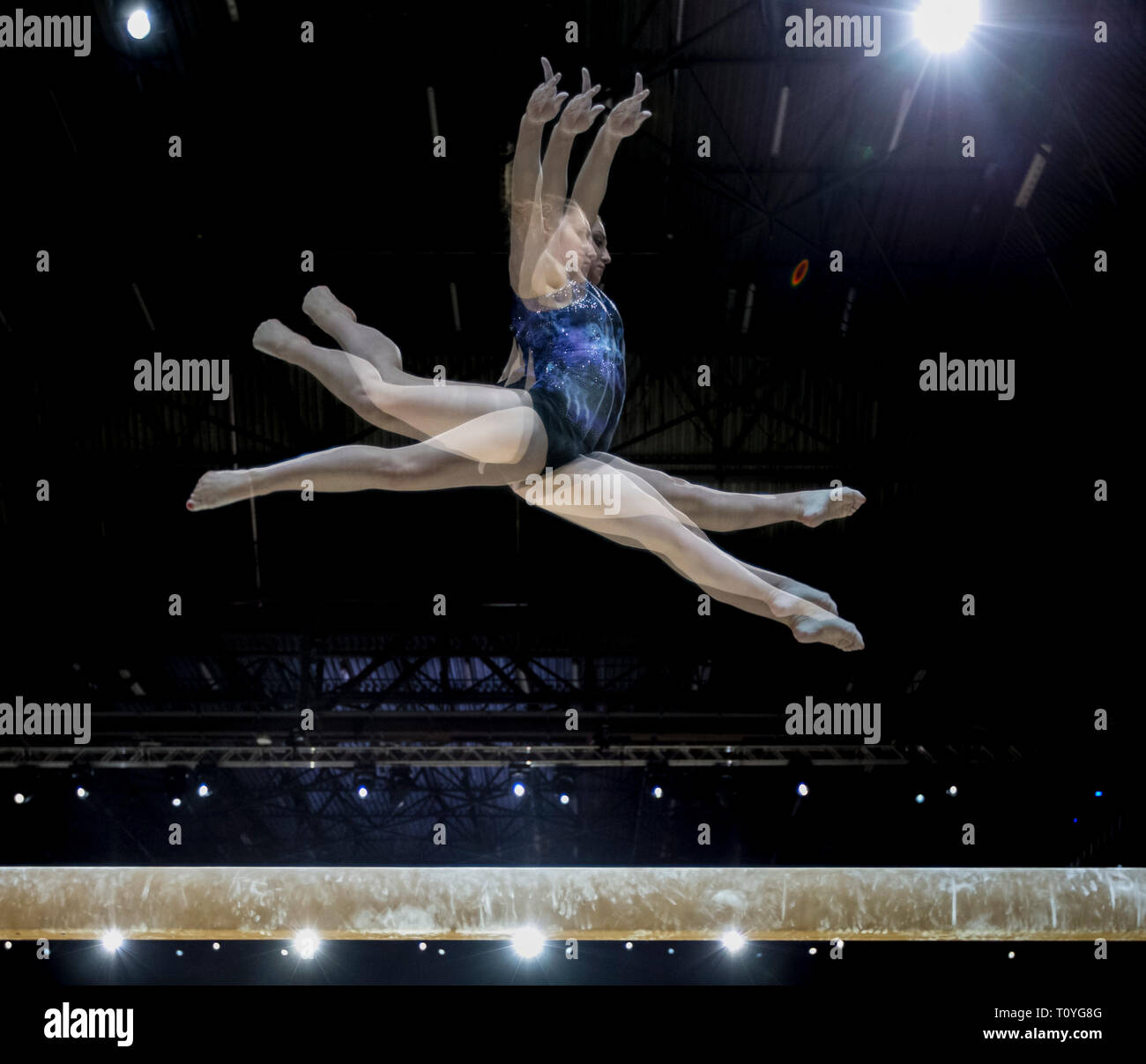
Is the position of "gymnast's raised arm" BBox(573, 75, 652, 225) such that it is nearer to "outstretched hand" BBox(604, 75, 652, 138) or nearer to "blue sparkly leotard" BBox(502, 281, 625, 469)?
"outstretched hand" BBox(604, 75, 652, 138)

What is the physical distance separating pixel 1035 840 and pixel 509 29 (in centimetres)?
894

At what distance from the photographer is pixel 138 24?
6.54m

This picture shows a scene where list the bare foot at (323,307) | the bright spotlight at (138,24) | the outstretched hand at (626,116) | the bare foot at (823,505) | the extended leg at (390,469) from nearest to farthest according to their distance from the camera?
the extended leg at (390,469)
the outstretched hand at (626,116)
the bare foot at (823,505)
the bare foot at (323,307)
the bright spotlight at (138,24)

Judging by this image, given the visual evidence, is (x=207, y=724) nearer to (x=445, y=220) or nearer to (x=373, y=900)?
(x=445, y=220)

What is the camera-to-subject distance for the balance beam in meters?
3.42

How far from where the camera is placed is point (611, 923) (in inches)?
134

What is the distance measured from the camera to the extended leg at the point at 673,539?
10.0 ft

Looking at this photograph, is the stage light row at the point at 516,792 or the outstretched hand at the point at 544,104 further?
the stage light row at the point at 516,792

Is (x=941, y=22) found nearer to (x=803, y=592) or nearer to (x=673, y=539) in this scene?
(x=803, y=592)

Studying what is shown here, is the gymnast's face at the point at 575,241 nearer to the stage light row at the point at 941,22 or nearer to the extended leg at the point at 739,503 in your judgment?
the extended leg at the point at 739,503

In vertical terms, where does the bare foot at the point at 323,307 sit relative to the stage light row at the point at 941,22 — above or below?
below

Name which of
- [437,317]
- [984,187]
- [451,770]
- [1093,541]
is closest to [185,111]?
[437,317]

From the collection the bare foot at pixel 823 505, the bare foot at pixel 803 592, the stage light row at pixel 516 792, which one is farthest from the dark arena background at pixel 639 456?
the bare foot at pixel 823 505

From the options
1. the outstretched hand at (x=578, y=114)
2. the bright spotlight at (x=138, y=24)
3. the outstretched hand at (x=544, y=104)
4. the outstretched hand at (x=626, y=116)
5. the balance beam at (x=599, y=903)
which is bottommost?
the balance beam at (x=599, y=903)
